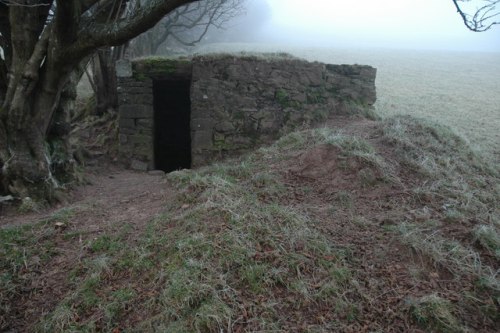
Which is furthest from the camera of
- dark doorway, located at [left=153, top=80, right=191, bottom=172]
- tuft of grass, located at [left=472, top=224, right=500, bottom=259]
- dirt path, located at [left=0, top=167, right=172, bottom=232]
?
dark doorway, located at [left=153, top=80, right=191, bottom=172]

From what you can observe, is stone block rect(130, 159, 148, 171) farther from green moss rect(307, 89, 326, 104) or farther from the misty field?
the misty field

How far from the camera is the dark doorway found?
8461 mm

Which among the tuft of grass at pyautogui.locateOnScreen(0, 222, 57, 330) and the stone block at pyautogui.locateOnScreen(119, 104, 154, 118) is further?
the stone block at pyautogui.locateOnScreen(119, 104, 154, 118)

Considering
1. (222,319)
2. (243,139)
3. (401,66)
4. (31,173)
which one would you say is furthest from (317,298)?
(401,66)

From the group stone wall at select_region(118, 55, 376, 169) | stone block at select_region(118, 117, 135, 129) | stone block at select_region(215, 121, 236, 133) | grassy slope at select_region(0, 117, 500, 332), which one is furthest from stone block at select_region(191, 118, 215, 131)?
grassy slope at select_region(0, 117, 500, 332)

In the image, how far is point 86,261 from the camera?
11.0 feet

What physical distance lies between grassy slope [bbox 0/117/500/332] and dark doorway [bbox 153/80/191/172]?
3.95 m

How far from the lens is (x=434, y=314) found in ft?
9.05

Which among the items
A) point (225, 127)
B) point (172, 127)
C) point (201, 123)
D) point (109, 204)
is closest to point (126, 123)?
point (201, 123)

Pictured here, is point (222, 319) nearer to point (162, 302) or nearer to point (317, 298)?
point (162, 302)

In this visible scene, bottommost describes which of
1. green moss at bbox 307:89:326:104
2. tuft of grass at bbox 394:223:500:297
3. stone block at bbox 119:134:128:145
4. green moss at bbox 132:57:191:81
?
stone block at bbox 119:134:128:145

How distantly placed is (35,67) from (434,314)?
4.92m

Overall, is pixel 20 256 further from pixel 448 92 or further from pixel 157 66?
pixel 448 92

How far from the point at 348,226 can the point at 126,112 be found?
5056 millimetres
